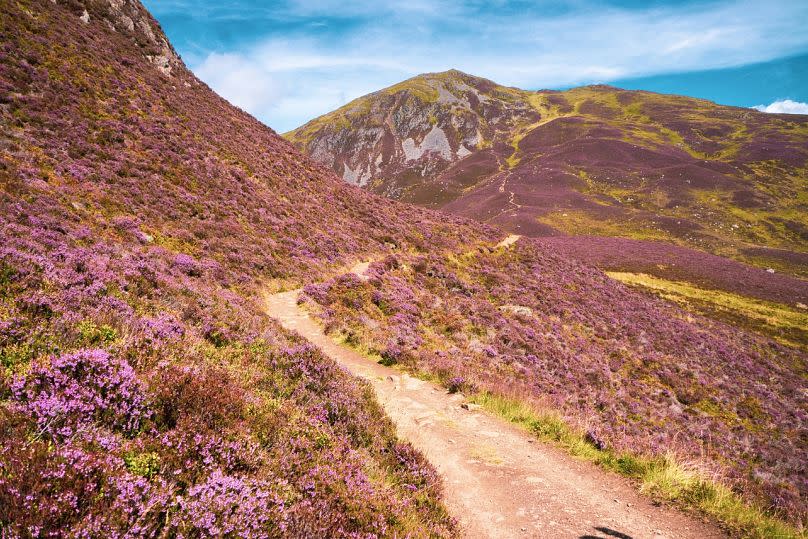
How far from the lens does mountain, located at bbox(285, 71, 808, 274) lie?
77250 millimetres

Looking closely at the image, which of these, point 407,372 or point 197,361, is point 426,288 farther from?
point 197,361

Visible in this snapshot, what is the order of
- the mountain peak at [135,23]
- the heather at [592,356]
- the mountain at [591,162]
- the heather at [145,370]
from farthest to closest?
1. the mountain at [591,162]
2. the mountain peak at [135,23]
3. the heather at [592,356]
4. the heather at [145,370]

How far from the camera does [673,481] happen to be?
269 inches

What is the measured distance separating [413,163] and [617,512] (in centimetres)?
15274

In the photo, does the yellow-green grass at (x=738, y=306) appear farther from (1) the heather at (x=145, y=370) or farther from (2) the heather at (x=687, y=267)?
(1) the heather at (x=145, y=370)

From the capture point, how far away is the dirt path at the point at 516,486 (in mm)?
5824

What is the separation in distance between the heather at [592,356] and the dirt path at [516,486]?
1.53m

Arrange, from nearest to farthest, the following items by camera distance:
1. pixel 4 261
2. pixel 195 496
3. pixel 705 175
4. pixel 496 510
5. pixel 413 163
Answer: pixel 195 496
pixel 496 510
pixel 4 261
pixel 705 175
pixel 413 163

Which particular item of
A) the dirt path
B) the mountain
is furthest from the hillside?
the mountain

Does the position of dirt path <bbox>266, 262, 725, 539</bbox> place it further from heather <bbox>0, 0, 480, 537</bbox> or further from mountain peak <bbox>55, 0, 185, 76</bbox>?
mountain peak <bbox>55, 0, 185, 76</bbox>

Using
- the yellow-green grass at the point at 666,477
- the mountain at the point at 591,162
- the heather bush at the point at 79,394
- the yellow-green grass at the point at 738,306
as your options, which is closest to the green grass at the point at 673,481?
the yellow-green grass at the point at 666,477

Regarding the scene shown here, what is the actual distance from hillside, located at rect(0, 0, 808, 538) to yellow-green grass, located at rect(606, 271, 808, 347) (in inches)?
171

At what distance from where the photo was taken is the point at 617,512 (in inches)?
247

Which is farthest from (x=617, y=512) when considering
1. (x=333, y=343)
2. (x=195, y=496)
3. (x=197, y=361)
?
(x=333, y=343)
